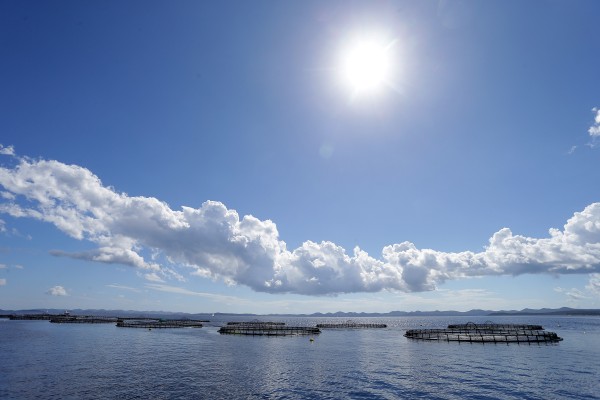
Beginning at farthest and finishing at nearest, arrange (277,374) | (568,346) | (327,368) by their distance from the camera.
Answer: (568,346) → (327,368) → (277,374)

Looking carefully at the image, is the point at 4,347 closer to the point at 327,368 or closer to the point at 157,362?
the point at 157,362

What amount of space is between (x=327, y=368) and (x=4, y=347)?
70495 millimetres

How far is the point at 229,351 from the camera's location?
7781cm

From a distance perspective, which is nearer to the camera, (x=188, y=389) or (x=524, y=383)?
(x=188, y=389)

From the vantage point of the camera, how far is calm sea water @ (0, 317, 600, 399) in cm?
4279

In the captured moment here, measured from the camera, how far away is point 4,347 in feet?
250

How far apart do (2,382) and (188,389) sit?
24319 millimetres

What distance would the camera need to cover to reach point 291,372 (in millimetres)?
55625

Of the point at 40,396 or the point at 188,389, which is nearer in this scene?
the point at 40,396

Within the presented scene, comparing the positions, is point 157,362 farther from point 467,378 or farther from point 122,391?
point 467,378

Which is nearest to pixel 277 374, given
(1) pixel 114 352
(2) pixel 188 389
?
(2) pixel 188 389

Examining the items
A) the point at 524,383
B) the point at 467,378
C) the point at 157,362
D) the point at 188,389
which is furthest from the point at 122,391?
the point at 524,383

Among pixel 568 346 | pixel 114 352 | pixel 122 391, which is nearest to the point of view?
pixel 122 391

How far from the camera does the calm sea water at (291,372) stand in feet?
140
